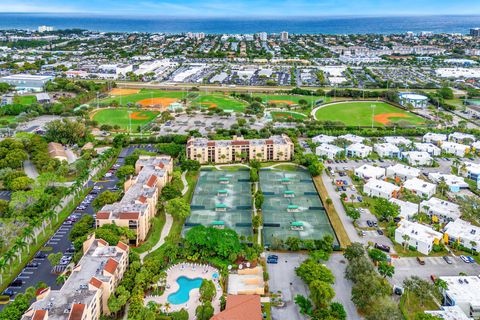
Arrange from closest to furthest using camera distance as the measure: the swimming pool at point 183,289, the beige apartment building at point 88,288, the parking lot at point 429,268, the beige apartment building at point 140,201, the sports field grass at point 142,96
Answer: the beige apartment building at point 88,288 → the swimming pool at point 183,289 → the parking lot at point 429,268 → the beige apartment building at point 140,201 → the sports field grass at point 142,96

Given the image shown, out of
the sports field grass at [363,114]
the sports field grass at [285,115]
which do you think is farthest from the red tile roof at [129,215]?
the sports field grass at [363,114]

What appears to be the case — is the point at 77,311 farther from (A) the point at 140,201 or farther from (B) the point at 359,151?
(B) the point at 359,151

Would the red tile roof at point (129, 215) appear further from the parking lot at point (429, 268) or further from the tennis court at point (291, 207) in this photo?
the parking lot at point (429, 268)

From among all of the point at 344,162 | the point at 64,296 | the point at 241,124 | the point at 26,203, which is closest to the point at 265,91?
the point at 241,124

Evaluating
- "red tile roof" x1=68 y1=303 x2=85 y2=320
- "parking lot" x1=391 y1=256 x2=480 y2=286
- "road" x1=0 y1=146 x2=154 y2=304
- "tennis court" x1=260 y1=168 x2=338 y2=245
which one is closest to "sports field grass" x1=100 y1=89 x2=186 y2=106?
"tennis court" x1=260 y1=168 x2=338 y2=245

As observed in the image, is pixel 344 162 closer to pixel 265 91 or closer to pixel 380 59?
pixel 265 91

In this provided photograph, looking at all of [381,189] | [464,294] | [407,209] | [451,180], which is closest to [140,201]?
[381,189]
